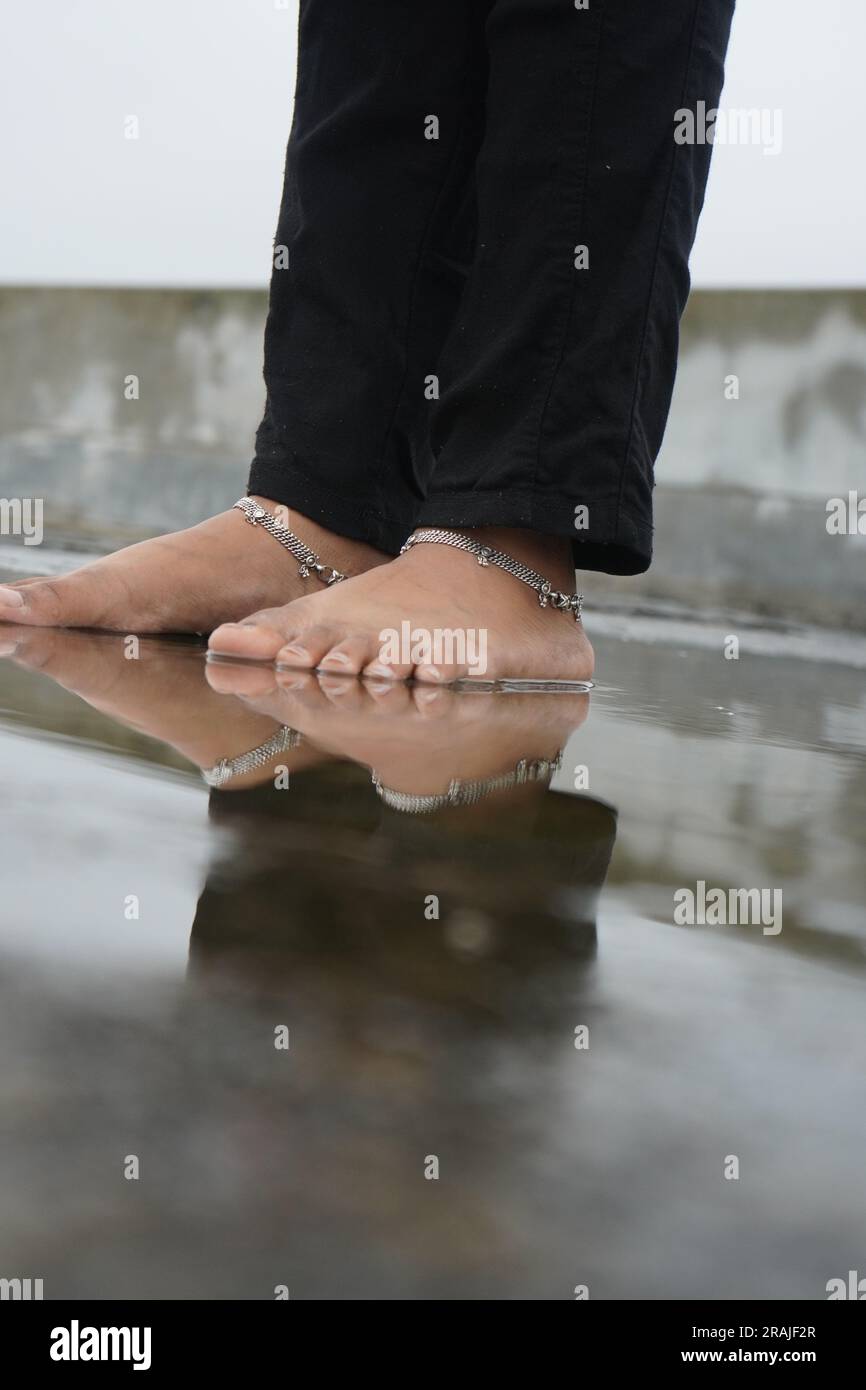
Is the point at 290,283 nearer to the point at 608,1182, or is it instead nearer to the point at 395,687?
the point at 395,687

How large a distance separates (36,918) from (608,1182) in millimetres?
194

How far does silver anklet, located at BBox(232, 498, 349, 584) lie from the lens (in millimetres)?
1343

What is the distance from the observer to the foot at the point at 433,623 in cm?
110

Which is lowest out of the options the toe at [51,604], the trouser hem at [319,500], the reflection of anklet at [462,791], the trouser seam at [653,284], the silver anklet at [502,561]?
the reflection of anklet at [462,791]

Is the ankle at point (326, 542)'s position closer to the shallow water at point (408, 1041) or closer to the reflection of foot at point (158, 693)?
the reflection of foot at point (158, 693)

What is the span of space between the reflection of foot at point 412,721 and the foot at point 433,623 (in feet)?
0.08

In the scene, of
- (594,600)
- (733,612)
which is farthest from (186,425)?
(733,612)

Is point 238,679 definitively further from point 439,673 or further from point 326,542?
point 326,542

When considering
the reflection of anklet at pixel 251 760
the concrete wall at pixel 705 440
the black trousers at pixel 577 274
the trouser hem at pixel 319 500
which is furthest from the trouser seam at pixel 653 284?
the concrete wall at pixel 705 440

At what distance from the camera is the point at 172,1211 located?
0.25 meters

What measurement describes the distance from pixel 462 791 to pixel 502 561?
539mm

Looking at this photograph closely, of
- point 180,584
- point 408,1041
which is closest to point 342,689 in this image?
point 180,584

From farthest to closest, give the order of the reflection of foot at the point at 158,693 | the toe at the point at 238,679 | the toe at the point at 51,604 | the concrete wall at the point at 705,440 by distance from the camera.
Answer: the concrete wall at the point at 705,440, the toe at the point at 51,604, the toe at the point at 238,679, the reflection of foot at the point at 158,693

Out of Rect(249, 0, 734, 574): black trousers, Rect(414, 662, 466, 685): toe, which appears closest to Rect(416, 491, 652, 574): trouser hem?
Rect(249, 0, 734, 574): black trousers
